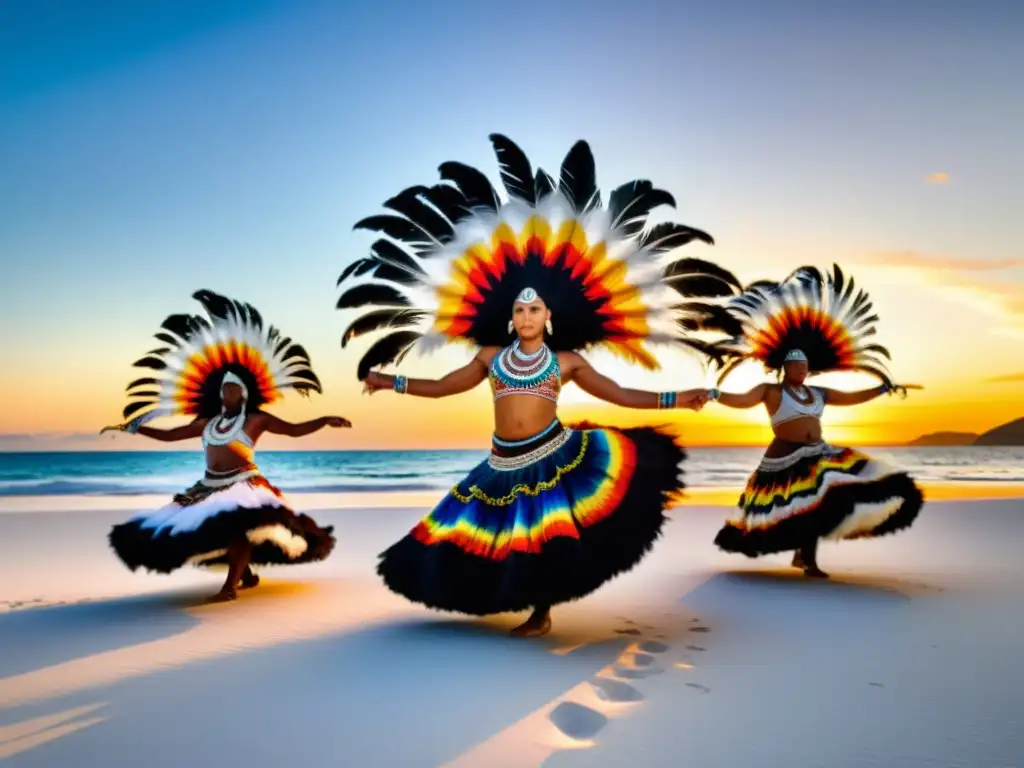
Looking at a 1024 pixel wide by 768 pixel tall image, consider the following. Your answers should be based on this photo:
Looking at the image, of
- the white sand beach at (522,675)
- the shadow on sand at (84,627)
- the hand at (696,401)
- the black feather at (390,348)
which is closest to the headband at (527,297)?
the black feather at (390,348)

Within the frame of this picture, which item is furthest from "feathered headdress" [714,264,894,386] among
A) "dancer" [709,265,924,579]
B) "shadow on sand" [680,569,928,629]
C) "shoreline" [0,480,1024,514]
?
"shoreline" [0,480,1024,514]

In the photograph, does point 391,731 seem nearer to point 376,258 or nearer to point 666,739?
point 666,739

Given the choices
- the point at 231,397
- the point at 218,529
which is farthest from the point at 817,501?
the point at 231,397

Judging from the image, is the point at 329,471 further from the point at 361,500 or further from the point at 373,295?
the point at 373,295

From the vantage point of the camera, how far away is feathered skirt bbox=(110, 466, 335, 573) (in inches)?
243

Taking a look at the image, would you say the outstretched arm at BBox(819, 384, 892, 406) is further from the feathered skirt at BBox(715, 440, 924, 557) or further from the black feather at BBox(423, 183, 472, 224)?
the black feather at BBox(423, 183, 472, 224)

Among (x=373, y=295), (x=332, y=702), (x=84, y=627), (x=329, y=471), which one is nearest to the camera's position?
(x=332, y=702)

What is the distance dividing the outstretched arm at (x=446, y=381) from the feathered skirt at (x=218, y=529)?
5.18 feet

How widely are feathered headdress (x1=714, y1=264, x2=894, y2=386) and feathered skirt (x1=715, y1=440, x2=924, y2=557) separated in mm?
894

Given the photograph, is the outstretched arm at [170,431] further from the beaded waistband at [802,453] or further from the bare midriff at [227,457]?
the beaded waistband at [802,453]

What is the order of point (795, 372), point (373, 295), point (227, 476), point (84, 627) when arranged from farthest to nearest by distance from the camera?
point (795, 372)
point (227, 476)
point (373, 295)
point (84, 627)

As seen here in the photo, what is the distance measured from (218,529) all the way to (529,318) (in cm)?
271

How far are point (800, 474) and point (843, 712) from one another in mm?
3825

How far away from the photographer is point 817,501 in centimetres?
698
